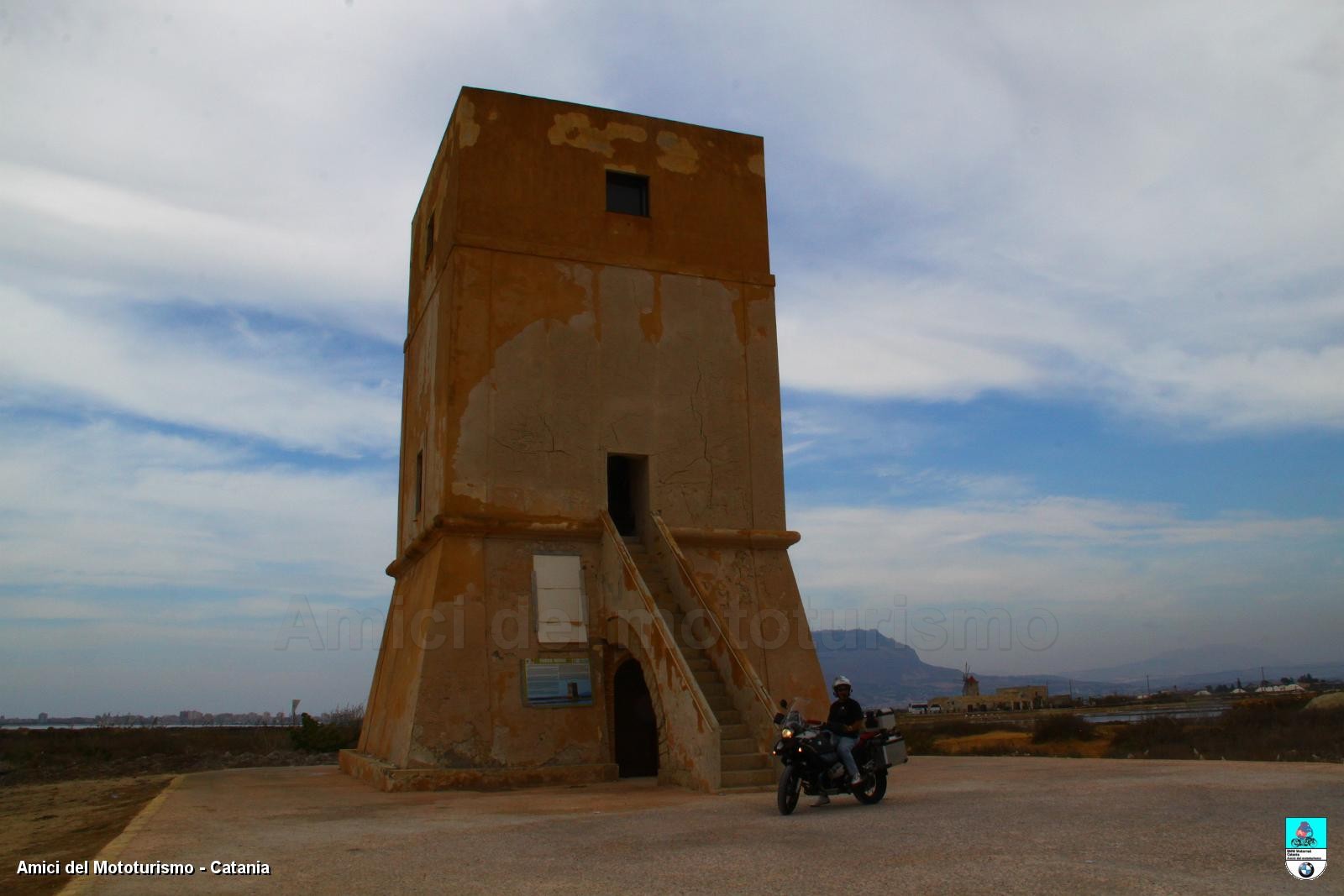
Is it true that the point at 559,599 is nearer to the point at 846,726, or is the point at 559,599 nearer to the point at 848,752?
the point at 846,726

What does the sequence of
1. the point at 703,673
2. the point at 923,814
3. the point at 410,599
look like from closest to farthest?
1. the point at 923,814
2. the point at 703,673
3. the point at 410,599

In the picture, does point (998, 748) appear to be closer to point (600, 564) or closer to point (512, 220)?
point (600, 564)

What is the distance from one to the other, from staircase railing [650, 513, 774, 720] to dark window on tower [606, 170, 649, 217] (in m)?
5.31

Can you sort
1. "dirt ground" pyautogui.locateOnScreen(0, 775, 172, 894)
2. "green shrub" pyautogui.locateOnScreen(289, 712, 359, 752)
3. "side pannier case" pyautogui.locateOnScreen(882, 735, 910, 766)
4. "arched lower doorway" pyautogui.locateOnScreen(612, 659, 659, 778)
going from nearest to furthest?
"dirt ground" pyautogui.locateOnScreen(0, 775, 172, 894) → "side pannier case" pyautogui.locateOnScreen(882, 735, 910, 766) → "arched lower doorway" pyautogui.locateOnScreen(612, 659, 659, 778) → "green shrub" pyautogui.locateOnScreen(289, 712, 359, 752)

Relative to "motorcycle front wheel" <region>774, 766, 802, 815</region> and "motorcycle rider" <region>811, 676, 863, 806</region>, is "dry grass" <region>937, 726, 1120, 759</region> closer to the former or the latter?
"motorcycle rider" <region>811, 676, 863, 806</region>

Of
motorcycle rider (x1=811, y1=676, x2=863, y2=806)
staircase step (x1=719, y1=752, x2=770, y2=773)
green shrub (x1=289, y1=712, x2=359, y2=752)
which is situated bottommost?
green shrub (x1=289, y1=712, x2=359, y2=752)

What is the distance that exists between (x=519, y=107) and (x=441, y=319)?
3.79m

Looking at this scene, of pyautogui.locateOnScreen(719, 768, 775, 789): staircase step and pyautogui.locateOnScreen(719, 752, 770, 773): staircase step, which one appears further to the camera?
pyautogui.locateOnScreen(719, 752, 770, 773): staircase step

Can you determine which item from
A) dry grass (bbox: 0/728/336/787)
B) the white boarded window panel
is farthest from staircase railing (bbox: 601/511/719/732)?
dry grass (bbox: 0/728/336/787)

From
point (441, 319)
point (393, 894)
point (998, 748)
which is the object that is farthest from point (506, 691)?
point (998, 748)

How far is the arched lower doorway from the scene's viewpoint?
15.3 meters

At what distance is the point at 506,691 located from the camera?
13789 millimetres

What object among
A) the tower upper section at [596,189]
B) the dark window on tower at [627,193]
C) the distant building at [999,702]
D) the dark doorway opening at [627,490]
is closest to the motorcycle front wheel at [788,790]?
the dark doorway opening at [627,490]

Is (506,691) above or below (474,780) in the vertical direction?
above
